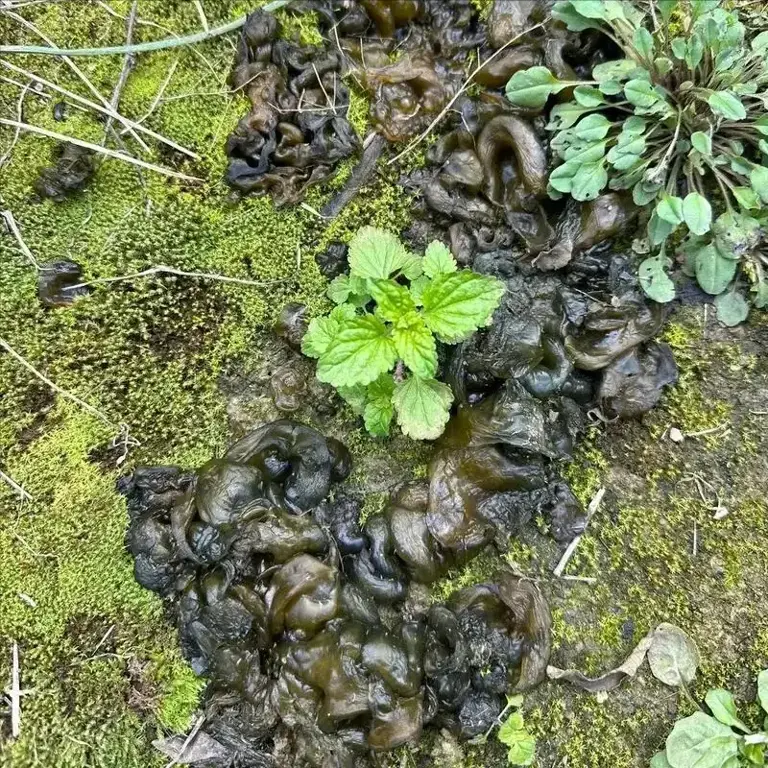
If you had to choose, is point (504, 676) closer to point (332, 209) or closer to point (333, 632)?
point (333, 632)

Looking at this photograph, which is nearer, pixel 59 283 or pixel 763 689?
pixel 763 689

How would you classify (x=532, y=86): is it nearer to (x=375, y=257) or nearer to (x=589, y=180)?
(x=589, y=180)

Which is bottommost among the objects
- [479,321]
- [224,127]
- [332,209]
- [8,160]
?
[479,321]

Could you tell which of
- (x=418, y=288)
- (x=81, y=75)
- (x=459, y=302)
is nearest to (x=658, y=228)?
(x=459, y=302)

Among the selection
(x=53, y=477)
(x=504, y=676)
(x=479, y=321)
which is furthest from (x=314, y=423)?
(x=504, y=676)

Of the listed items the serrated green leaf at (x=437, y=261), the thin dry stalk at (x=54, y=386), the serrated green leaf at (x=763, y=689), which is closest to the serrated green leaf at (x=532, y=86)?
the serrated green leaf at (x=437, y=261)
